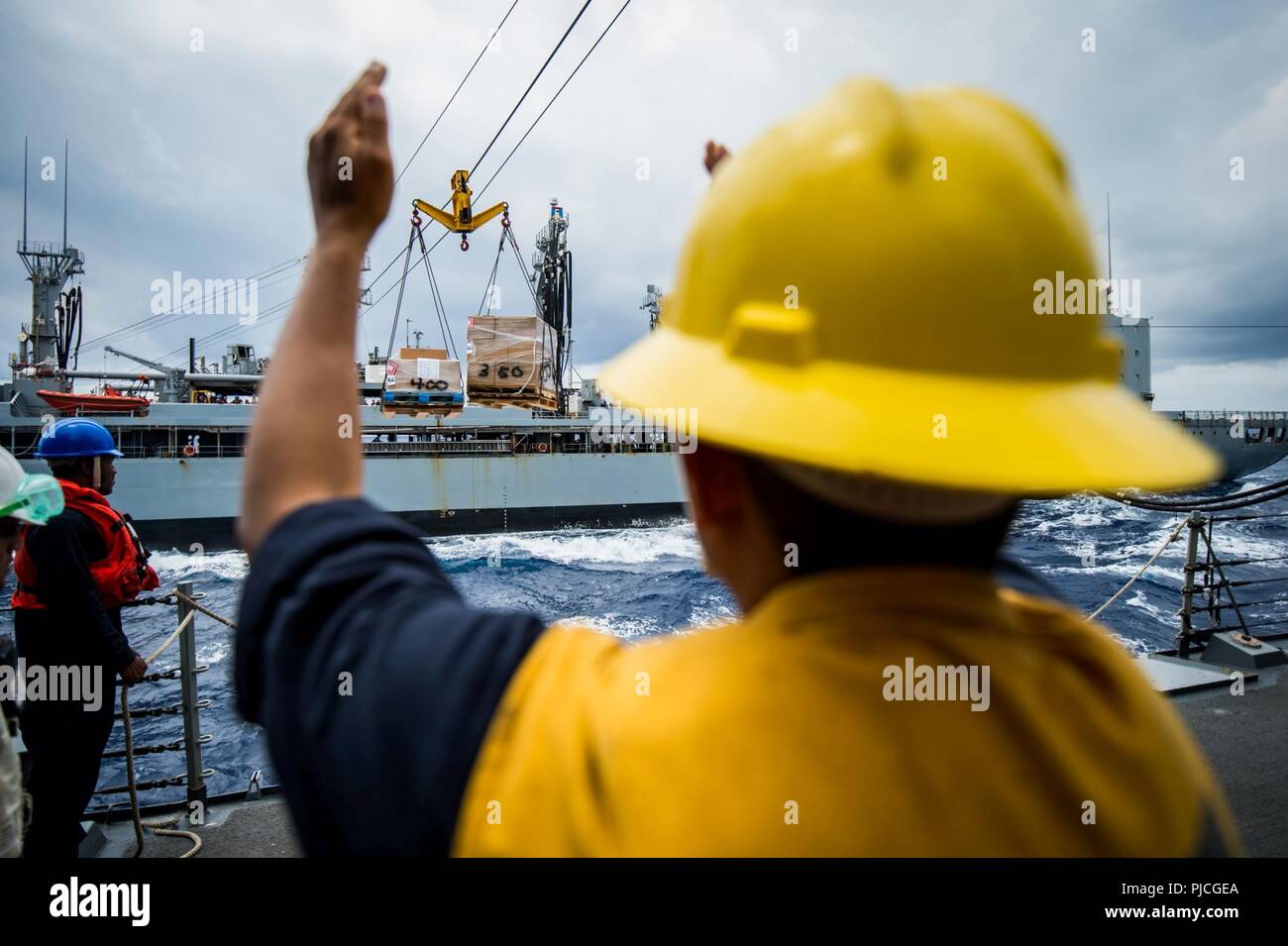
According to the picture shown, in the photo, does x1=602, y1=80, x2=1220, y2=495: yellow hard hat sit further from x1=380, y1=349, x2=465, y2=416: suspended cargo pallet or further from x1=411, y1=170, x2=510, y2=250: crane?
x1=380, y1=349, x2=465, y2=416: suspended cargo pallet

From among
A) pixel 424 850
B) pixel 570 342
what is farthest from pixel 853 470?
pixel 570 342

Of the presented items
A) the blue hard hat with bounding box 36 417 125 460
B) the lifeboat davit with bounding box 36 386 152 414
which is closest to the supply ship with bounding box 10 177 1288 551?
the lifeboat davit with bounding box 36 386 152 414

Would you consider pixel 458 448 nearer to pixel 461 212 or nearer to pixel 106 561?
pixel 461 212

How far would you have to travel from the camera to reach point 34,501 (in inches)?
78.7

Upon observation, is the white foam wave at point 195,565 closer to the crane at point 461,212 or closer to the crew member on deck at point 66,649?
the crane at point 461,212

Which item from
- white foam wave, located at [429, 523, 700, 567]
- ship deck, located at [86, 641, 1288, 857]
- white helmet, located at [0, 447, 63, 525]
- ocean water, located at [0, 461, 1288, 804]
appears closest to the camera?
white helmet, located at [0, 447, 63, 525]

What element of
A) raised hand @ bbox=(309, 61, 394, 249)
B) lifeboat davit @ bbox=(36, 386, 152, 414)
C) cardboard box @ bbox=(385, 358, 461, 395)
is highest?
cardboard box @ bbox=(385, 358, 461, 395)

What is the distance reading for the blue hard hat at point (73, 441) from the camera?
3.34 metres

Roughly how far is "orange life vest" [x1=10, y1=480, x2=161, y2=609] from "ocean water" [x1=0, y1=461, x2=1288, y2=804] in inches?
125

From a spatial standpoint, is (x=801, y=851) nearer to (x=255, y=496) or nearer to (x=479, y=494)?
(x=255, y=496)

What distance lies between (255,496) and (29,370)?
30365 millimetres

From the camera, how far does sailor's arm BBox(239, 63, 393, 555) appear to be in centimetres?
68

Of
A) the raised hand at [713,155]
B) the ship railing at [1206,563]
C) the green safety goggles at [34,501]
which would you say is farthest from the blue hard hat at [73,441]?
the ship railing at [1206,563]

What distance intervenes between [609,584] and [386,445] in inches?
469
